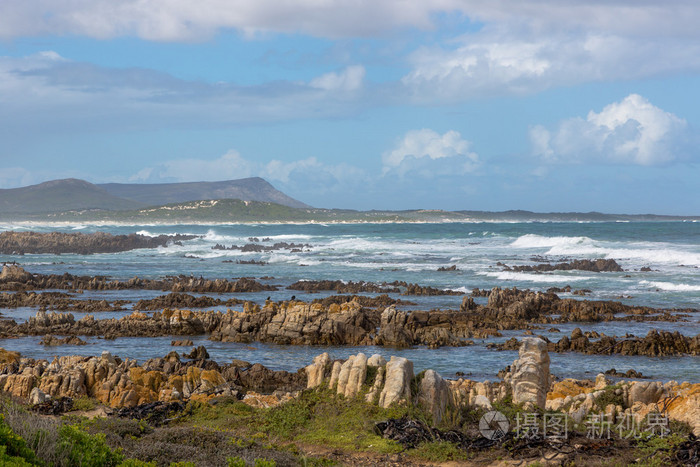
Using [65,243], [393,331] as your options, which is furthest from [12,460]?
[65,243]

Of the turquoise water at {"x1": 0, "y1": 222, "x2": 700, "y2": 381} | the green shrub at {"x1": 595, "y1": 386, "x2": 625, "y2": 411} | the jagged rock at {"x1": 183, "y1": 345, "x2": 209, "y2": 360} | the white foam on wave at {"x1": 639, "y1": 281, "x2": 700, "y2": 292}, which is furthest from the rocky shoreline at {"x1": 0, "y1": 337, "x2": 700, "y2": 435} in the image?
the white foam on wave at {"x1": 639, "y1": 281, "x2": 700, "y2": 292}

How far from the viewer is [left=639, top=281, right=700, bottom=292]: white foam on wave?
34.9m

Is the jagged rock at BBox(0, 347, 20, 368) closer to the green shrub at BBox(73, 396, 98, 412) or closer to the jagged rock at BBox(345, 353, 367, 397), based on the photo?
the green shrub at BBox(73, 396, 98, 412)

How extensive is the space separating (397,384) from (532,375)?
243cm

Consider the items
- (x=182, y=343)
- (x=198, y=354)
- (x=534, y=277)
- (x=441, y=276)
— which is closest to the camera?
(x=198, y=354)

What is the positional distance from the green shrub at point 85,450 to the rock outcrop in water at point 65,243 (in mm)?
61677

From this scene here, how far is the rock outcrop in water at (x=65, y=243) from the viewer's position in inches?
2665

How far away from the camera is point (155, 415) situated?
482 inches

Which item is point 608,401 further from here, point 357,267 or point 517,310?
point 357,267

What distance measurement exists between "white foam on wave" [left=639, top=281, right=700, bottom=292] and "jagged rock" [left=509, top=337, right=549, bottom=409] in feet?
84.9

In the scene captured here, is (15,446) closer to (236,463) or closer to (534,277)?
(236,463)

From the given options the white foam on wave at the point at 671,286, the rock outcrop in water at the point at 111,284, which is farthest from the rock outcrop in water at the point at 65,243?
the white foam on wave at the point at 671,286

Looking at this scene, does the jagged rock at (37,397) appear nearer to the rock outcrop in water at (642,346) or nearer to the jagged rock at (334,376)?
the jagged rock at (334,376)

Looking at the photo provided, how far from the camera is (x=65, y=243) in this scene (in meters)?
71.0
